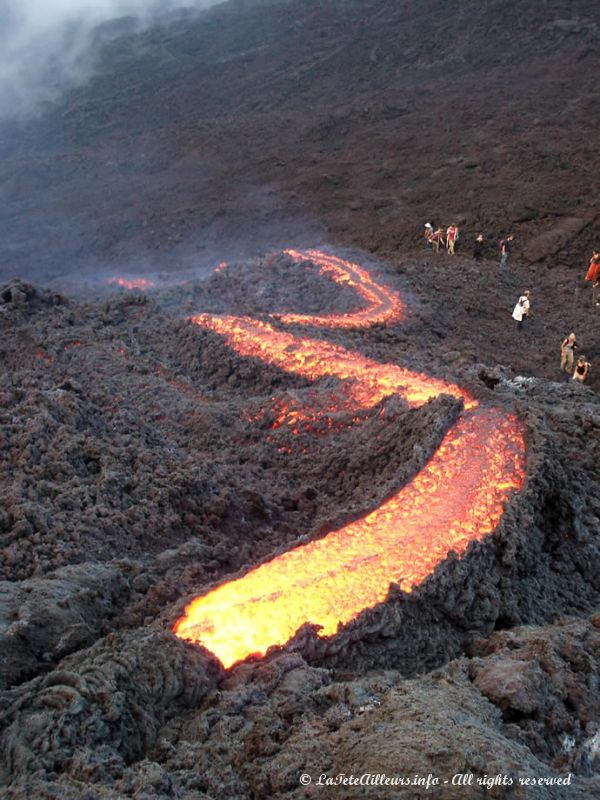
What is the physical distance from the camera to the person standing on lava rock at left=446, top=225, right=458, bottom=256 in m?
18.3

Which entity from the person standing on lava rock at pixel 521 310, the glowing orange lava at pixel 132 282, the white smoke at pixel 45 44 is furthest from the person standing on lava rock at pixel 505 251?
the white smoke at pixel 45 44

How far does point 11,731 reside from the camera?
349cm

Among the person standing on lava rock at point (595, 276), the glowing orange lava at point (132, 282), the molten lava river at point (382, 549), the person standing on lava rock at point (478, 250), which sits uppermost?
the molten lava river at point (382, 549)

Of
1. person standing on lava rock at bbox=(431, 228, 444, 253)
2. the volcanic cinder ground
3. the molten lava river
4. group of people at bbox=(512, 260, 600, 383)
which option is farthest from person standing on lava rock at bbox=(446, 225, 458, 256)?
the molten lava river

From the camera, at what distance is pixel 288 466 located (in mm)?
8406

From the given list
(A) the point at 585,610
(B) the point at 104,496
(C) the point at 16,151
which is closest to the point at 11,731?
(B) the point at 104,496

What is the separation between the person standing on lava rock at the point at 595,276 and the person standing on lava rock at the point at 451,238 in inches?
144

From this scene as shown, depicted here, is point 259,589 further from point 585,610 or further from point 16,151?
point 16,151

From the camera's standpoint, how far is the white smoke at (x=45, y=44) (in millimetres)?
34709

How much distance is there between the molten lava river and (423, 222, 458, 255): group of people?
421 inches

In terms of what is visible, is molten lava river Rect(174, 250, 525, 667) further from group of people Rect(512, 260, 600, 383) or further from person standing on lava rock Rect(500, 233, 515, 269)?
person standing on lava rock Rect(500, 233, 515, 269)

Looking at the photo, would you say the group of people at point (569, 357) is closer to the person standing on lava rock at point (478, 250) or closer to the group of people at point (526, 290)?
the group of people at point (526, 290)

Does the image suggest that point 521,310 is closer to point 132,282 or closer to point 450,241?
point 450,241

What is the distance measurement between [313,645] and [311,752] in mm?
1220
